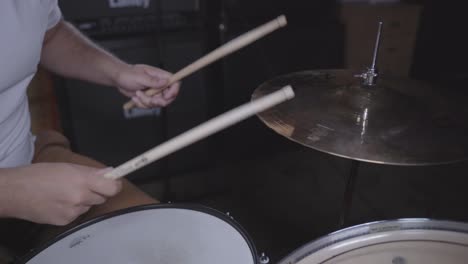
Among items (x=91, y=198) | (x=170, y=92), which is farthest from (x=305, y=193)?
(x=91, y=198)

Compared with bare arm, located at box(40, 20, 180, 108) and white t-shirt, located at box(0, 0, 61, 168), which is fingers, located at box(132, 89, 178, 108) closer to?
bare arm, located at box(40, 20, 180, 108)

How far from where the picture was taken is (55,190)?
560 mm

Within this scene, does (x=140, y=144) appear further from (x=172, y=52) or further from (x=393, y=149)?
(x=393, y=149)

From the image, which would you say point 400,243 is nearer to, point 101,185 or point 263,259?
point 263,259

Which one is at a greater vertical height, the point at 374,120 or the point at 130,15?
the point at 130,15

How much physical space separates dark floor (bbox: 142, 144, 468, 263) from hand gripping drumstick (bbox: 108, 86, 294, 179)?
894 millimetres

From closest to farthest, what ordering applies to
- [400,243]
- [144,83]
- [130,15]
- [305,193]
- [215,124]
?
[215,124] → [400,243] → [144,83] → [130,15] → [305,193]

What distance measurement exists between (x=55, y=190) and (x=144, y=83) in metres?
0.37

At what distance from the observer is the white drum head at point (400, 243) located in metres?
0.65

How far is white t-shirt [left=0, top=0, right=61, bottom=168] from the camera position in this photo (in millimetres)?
682

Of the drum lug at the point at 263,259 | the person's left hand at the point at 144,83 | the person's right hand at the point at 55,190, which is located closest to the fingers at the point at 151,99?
the person's left hand at the point at 144,83

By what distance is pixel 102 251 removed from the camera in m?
0.62

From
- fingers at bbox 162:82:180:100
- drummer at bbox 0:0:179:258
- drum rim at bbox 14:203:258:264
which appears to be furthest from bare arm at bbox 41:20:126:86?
drum rim at bbox 14:203:258:264

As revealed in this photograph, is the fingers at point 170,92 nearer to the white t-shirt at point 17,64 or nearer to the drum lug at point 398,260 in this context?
the white t-shirt at point 17,64
